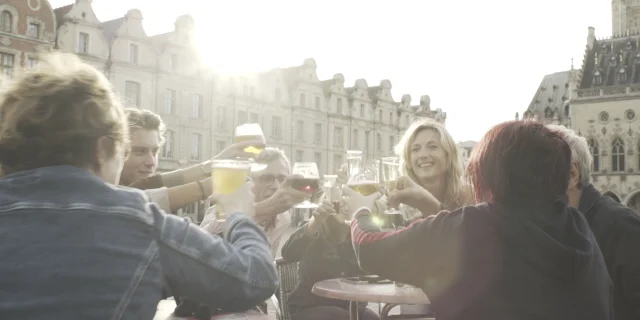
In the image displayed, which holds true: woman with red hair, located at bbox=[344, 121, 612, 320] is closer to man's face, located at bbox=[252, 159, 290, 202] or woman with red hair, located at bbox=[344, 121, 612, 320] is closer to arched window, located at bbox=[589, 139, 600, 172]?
man's face, located at bbox=[252, 159, 290, 202]

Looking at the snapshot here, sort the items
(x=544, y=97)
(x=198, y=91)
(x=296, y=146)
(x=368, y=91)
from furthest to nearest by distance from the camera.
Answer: (x=544, y=97) → (x=368, y=91) → (x=296, y=146) → (x=198, y=91)

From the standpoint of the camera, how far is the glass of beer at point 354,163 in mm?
3236

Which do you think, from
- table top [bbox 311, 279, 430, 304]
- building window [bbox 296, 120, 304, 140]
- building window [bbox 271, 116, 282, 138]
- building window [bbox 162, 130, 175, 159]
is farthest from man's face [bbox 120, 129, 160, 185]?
building window [bbox 296, 120, 304, 140]

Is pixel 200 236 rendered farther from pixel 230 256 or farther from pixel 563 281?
pixel 563 281

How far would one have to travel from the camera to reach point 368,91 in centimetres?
4756

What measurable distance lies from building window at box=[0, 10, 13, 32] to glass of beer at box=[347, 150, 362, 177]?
2584 cm

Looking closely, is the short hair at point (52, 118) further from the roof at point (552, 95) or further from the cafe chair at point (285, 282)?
the roof at point (552, 95)

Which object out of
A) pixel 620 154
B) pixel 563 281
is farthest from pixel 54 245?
pixel 620 154

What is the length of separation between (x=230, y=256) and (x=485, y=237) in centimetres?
100

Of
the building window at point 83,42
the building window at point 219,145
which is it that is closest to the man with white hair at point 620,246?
the building window at point 83,42

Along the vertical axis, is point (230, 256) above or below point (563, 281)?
above

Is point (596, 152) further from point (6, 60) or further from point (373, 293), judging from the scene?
point (373, 293)

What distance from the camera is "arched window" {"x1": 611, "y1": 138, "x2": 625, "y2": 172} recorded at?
41.4 metres

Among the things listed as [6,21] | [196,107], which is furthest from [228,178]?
[196,107]
